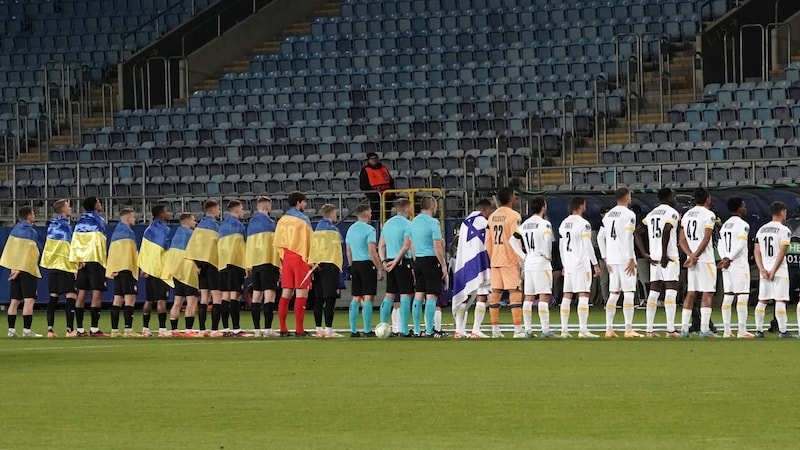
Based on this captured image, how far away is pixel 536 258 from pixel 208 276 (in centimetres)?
491

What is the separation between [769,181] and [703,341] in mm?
12346

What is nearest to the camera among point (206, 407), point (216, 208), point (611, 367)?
point (206, 407)

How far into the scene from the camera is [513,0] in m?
42.9

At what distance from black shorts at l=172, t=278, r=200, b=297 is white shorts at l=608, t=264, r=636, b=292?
6239 millimetres

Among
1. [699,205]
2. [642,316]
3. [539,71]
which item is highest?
[539,71]

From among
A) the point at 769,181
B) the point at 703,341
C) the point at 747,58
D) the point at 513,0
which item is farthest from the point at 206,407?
the point at 513,0

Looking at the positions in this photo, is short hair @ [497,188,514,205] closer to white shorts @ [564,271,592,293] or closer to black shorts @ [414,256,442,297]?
black shorts @ [414,256,442,297]

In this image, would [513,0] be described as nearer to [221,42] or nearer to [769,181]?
[221,42]

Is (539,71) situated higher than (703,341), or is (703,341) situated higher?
(539,71)

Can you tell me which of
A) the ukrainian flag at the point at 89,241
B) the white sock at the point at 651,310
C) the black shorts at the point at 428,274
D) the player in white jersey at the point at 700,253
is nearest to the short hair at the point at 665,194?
the player in white jersey at the point at 700,253

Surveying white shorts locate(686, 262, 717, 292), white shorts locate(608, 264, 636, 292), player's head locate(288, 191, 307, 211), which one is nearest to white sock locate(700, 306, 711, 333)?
white shorts locate(686, 262, 717, 292)

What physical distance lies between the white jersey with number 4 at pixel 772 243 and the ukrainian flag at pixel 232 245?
7239 mm

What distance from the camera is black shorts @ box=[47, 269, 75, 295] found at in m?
23.5

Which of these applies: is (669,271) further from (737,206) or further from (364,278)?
(364,278)
